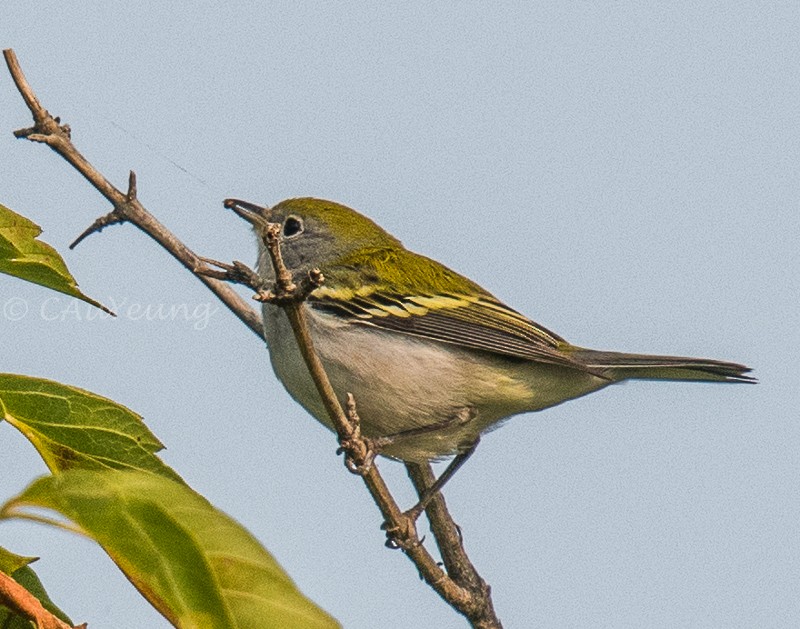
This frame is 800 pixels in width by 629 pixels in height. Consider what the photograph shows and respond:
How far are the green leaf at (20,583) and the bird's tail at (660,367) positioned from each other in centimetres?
381

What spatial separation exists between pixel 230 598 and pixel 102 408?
64 centimetres

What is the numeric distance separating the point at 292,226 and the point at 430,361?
61.4 inches

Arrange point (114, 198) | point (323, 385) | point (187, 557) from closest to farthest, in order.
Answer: point (187, 557) < point (323, 385) < point (114, 198)

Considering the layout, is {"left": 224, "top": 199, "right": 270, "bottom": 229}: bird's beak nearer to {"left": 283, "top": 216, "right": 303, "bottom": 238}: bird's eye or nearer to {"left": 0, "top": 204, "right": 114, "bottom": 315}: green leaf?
{"left": 283, "top": 216, "right": 303, "bottom": 238}: bird's eye

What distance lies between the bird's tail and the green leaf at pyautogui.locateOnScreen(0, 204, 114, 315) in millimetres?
3727

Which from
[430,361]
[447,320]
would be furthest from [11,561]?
[447,320]

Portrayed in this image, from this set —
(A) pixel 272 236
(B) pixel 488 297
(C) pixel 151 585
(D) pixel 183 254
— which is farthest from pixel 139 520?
(B) pixel 488 297

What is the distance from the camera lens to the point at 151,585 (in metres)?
Result: 1.53

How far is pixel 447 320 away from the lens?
5715 mm

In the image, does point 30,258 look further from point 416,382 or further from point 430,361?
point 430,361

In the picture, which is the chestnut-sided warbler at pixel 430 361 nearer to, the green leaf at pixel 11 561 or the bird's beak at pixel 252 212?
the bird's beak at pixel 252 212

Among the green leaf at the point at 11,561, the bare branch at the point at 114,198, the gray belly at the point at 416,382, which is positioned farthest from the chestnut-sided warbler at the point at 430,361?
the green leaf at the point at 11,561

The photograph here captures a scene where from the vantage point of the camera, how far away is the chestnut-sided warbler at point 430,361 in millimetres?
5238

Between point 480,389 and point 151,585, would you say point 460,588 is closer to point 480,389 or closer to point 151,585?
point 480,389
